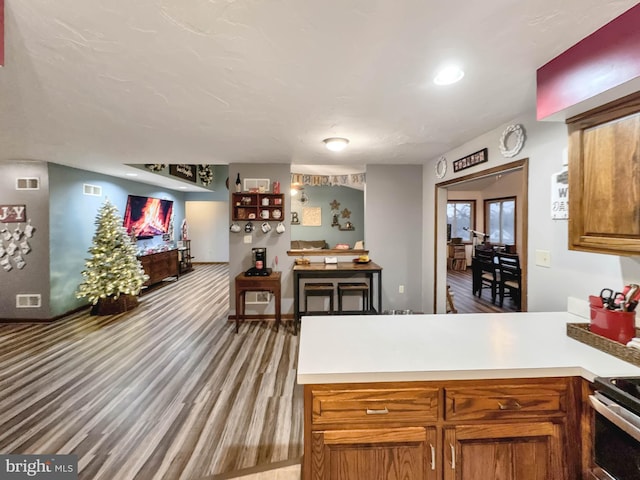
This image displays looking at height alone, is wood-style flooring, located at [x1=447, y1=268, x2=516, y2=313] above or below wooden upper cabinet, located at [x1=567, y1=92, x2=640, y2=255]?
below

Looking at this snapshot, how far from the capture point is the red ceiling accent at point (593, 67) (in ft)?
3.72

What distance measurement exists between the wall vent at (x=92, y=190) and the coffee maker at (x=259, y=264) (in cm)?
318

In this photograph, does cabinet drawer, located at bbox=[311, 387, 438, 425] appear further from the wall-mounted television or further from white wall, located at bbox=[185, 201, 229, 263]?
white wall, located at bbox=[185, 201, 229, 263]

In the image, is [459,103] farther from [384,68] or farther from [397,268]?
[397,268]

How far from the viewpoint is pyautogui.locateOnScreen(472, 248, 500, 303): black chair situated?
16.2 ft

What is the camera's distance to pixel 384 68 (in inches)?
62.3

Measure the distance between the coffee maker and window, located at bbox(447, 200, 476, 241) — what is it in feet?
23.7

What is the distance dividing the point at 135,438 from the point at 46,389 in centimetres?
126

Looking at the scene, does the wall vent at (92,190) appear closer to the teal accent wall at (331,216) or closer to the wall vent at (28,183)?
the wall vent at (28,183)

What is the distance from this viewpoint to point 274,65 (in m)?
1.55

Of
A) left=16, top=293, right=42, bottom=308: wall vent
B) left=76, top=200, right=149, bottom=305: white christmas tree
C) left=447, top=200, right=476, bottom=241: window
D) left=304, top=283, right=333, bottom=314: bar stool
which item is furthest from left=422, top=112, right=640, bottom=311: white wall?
left=447, top=200, right=476, bottom=241: window

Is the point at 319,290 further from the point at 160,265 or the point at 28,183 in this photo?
the point at 28,183

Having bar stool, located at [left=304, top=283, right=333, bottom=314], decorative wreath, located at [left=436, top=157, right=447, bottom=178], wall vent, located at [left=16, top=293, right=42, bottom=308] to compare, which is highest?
decorative wreath, located at [left=436, top=157, right=447, bottom=178]

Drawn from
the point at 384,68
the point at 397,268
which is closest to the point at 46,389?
the point at 384,68
